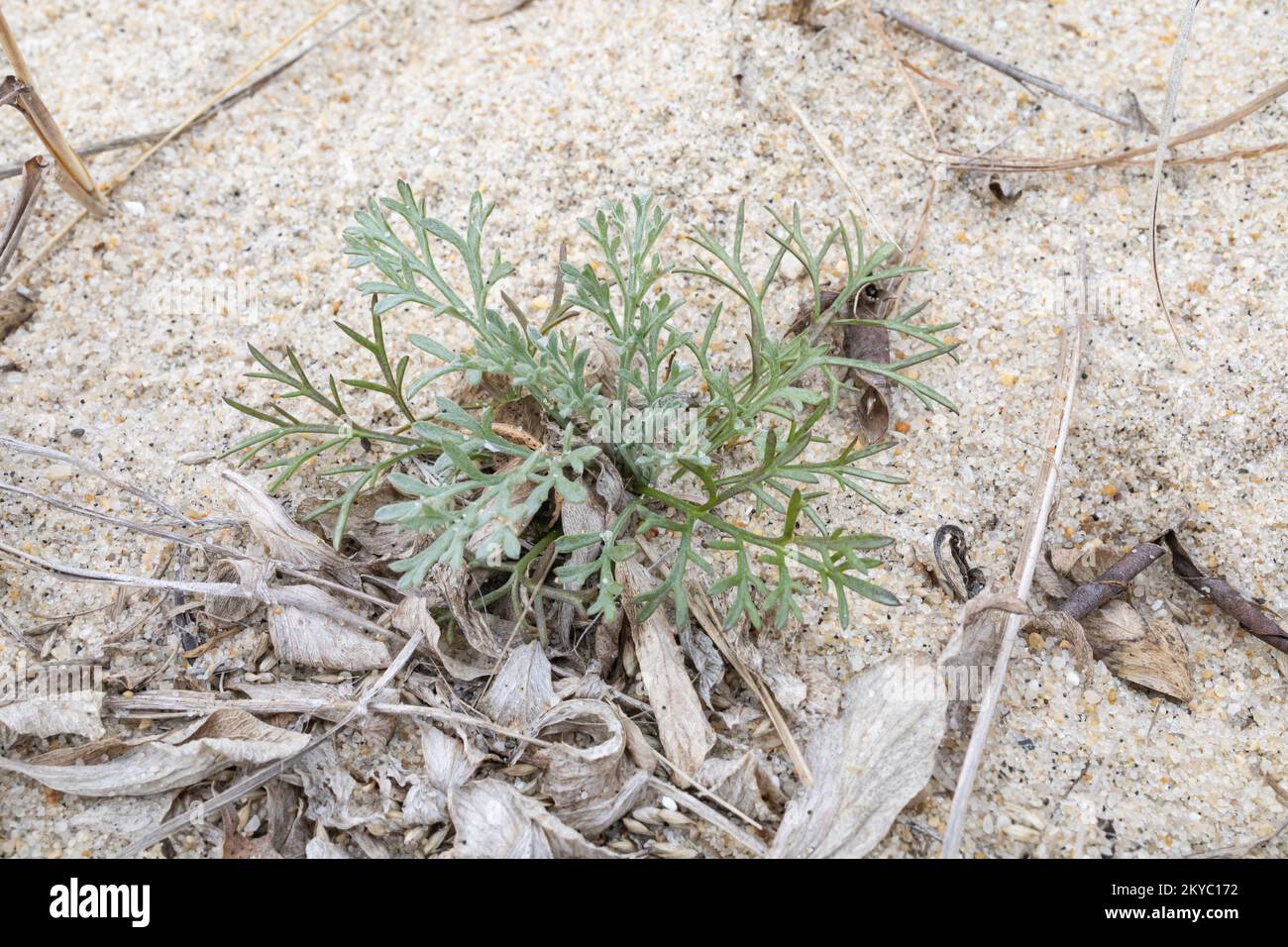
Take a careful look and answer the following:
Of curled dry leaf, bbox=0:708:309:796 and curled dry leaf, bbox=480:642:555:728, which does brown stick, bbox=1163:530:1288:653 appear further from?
curled dry leaf, bbox=0:708:309:796

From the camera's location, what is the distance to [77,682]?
1844 mm

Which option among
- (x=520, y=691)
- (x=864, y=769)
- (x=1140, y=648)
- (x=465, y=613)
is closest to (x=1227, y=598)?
(x=1140, y=648)

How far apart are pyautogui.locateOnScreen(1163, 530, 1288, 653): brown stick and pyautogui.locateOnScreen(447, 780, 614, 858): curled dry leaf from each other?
134 cm

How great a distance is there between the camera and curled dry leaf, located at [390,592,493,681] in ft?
6.01

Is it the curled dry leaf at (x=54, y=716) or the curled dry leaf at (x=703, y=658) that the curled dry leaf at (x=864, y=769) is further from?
the curled dry leaf at (x=54, y=716)

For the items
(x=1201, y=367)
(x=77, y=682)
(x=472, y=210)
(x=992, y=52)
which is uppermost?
(x=992, y=52)

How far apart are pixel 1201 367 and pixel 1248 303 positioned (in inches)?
8.9

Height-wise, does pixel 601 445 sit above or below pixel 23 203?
below

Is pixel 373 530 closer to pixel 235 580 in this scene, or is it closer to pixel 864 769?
pixel 235 580

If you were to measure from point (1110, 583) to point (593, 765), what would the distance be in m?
1.13

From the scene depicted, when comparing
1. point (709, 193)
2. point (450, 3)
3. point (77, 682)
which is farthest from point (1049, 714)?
point (450, 3)

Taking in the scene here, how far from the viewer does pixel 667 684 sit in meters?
1.83

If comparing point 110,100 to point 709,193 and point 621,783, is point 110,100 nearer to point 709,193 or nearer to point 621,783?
point 709,193

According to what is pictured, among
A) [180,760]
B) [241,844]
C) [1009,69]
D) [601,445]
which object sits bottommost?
[241,844]
